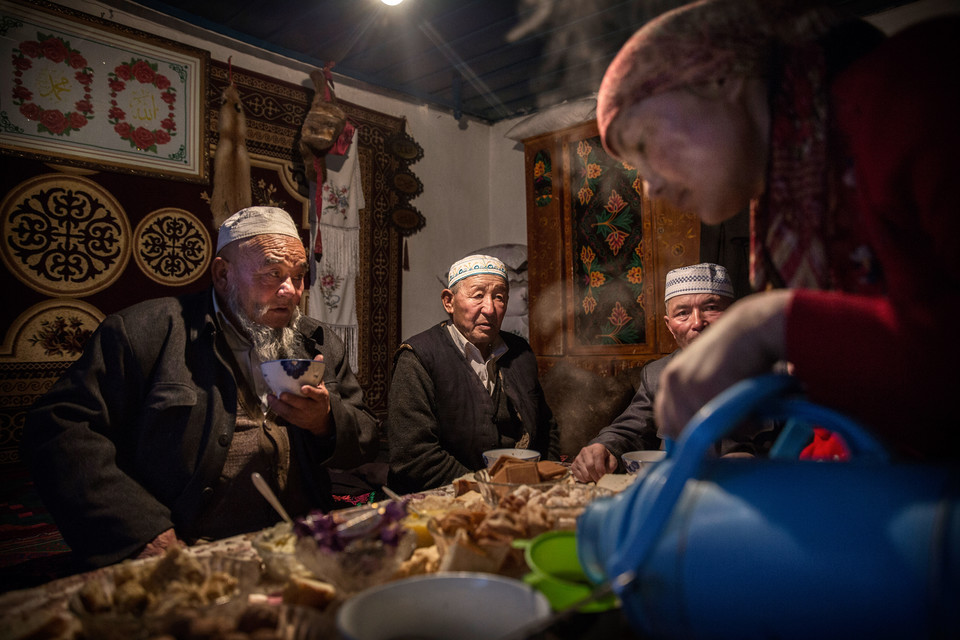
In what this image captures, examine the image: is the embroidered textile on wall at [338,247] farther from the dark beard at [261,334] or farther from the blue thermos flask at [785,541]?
the blue thermos flask at [785,541]

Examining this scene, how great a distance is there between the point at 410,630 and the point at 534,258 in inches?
193

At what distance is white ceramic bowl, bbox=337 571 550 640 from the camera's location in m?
0.71

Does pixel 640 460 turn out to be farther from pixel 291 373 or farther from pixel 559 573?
pixel 291 373

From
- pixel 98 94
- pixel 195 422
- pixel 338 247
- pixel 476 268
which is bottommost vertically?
pixel 195 422

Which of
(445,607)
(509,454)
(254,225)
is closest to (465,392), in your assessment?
(509,454)

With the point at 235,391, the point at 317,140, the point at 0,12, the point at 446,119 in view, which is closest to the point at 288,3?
the point at 317,140

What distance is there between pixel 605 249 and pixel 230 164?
3.19 m

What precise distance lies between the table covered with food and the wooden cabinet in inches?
140

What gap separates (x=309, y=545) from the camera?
0.95 m

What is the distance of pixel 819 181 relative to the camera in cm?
77

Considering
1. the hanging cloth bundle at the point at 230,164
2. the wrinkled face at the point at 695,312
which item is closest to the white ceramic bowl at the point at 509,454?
the wrinkled face at the point at 695,312

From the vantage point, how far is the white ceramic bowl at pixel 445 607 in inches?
28.0

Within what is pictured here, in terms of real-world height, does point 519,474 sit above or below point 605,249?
below

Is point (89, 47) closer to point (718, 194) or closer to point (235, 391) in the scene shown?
point (235, 391)
